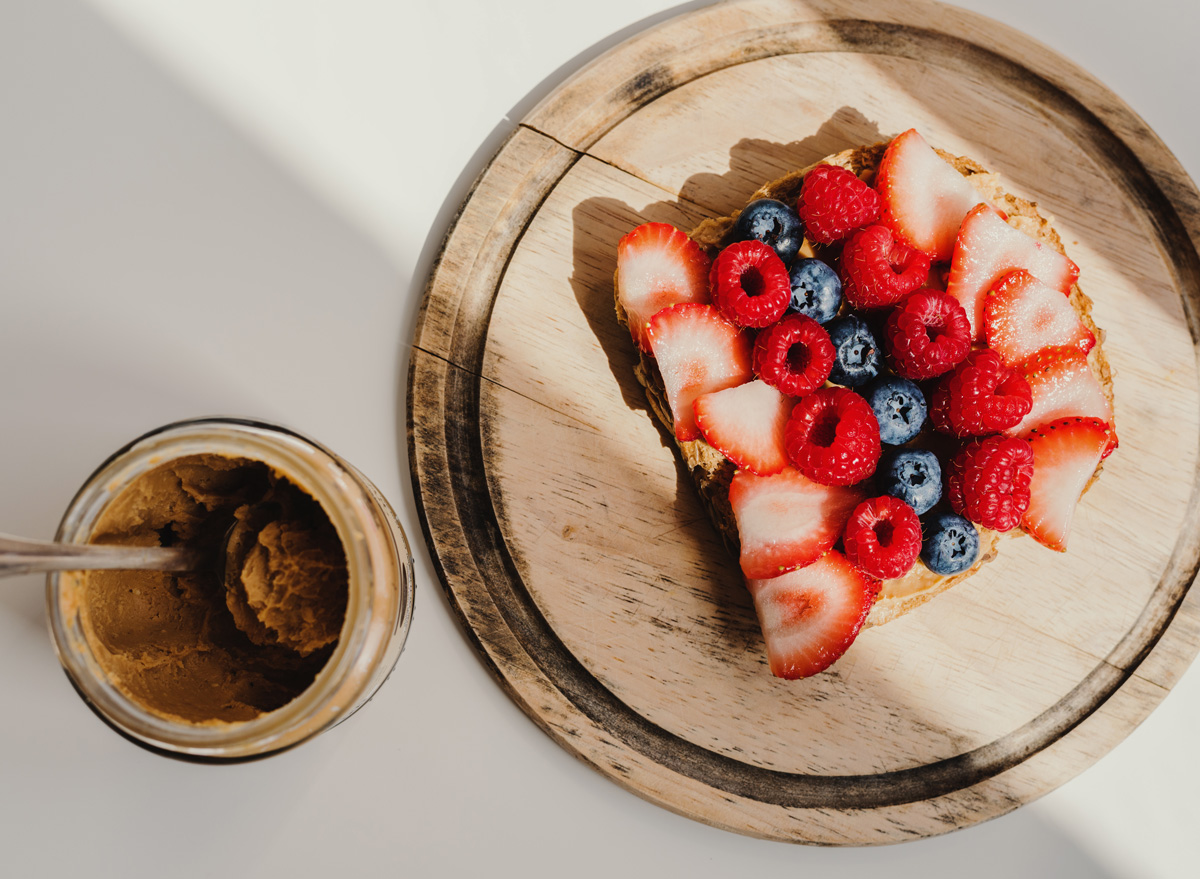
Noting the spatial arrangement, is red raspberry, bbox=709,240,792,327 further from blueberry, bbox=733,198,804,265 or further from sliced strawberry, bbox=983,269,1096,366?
sliced strawberry, bbox=983,269,1096,366

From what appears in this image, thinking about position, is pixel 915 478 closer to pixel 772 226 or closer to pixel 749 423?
pixel 749 423

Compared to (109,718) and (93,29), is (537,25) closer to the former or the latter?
(93,29)

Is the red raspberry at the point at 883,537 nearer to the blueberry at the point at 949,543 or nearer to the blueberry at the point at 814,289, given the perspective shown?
the blueberry at the point at 949,543

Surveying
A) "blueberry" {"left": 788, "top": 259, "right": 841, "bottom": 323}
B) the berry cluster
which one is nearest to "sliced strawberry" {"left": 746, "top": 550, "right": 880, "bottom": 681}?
the berry cluster

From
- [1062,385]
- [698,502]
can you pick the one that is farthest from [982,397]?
[698,502]

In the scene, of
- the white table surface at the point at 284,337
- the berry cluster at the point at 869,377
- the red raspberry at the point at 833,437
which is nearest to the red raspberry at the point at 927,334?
the berry cluster at the point at 869,377

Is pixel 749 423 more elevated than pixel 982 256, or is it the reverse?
pixel 982 256
